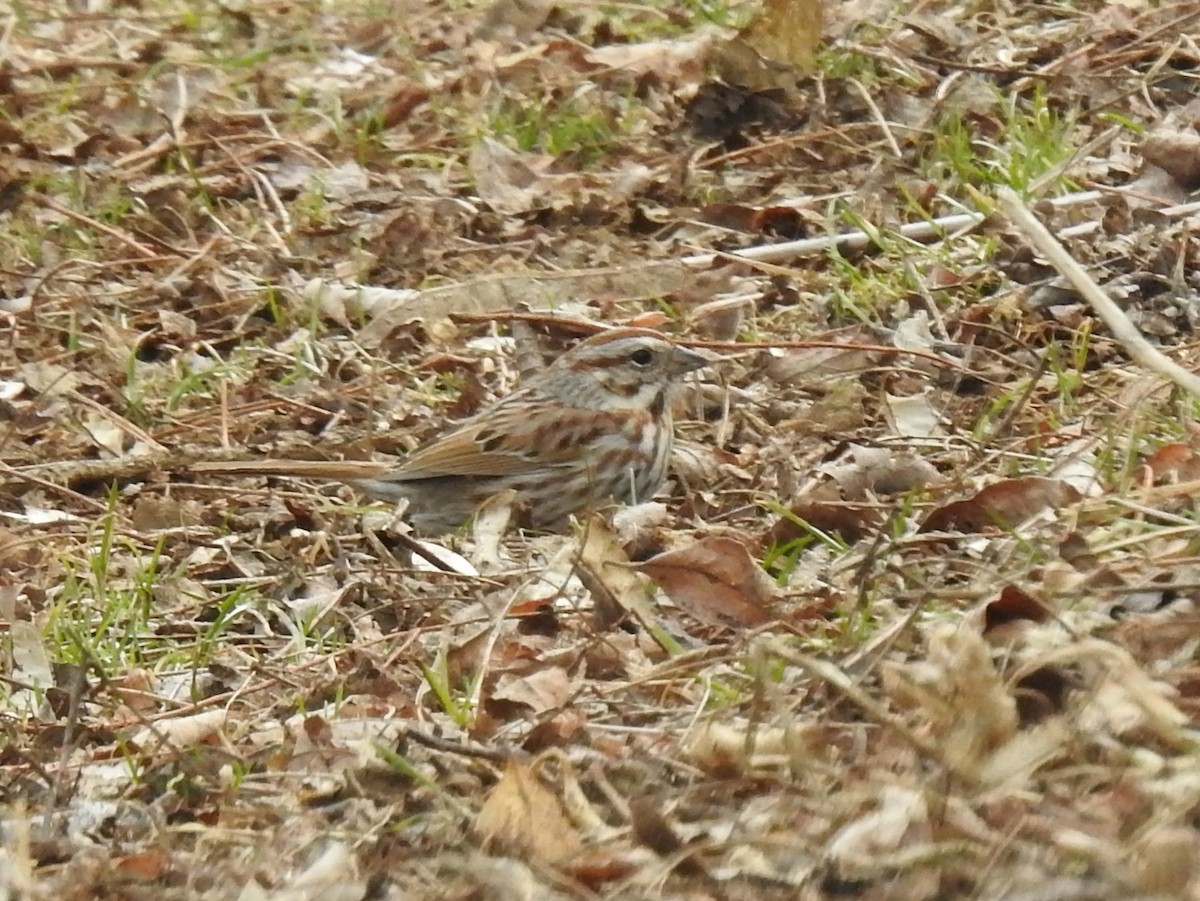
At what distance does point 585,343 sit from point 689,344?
1.01 feet

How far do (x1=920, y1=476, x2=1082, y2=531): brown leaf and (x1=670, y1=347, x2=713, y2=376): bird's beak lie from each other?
5.54 feet

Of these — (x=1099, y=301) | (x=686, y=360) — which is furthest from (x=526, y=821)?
(x=686, y=360)

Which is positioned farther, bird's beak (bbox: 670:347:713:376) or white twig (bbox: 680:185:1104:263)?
white twig (bbox: 680:185:1104:263)

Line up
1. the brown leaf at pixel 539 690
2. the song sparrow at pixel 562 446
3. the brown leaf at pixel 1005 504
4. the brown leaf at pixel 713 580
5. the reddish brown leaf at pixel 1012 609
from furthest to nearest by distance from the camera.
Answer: the song sparrow at pixel 562 446
the brown leaf at pixel 1005 504
the brown leaf at pixel 713 580
the brown leaf at pixel 539 690
the reddish brown leaf at pixel 1012 609

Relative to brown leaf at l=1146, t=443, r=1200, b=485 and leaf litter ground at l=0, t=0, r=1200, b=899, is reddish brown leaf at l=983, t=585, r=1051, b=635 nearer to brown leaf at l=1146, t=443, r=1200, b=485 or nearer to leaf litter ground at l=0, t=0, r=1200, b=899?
leaf litter ground at l=0, t=0, r=1200, b=899

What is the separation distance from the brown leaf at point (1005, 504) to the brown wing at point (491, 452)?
6.34ft

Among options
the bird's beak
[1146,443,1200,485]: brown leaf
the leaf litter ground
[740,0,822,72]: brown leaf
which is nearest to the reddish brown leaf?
the leaf litter ground

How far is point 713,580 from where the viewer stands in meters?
3.93

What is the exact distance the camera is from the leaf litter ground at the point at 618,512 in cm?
296

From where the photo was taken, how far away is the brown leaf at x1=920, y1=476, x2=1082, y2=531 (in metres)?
4.14

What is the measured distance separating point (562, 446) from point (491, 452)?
0.79 ft

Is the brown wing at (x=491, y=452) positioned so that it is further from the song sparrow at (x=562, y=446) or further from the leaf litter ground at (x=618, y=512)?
the leaf litter ground at (x=618, y=512)

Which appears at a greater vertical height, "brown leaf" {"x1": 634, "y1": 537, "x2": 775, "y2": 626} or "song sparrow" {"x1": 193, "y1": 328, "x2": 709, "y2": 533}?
Answer: "brown leaf" {"x1": 634, "y1": 537, "x2": 775, "y2": 626}

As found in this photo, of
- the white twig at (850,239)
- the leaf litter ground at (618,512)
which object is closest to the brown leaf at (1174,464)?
the leaf litter ground at (618,512)
